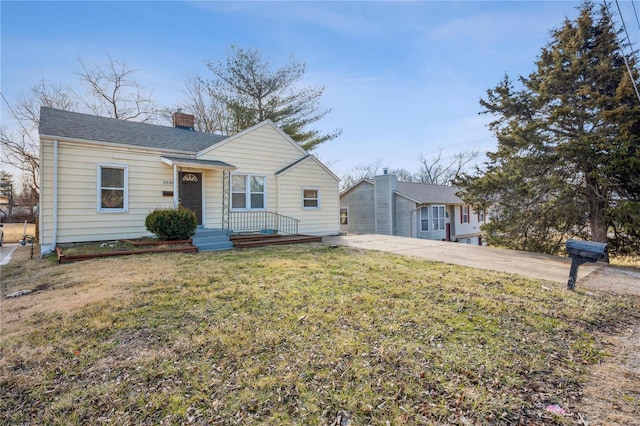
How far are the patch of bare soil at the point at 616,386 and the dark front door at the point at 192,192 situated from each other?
11.0 m

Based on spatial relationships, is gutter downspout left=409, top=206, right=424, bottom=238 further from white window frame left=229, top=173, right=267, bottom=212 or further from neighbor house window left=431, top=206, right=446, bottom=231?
white window frame left=229, top=173, right=267, bottom=212

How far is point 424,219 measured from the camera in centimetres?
2216

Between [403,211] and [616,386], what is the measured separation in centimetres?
1974

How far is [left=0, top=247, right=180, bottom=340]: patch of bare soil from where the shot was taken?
4087mm

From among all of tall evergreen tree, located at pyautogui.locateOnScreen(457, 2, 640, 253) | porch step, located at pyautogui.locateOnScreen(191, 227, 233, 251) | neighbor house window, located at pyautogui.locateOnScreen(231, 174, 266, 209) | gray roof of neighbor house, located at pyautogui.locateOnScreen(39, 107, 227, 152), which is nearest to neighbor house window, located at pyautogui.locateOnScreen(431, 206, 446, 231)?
tall evergreen tree, located at pyautogui.locateOnScreen(457, 2, 640, 253)

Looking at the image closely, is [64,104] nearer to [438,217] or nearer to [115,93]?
[115,93]

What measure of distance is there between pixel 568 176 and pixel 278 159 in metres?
11.4

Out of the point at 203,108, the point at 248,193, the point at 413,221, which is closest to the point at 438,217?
the point at 413,221

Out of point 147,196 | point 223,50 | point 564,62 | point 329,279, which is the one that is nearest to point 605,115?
point 564,62

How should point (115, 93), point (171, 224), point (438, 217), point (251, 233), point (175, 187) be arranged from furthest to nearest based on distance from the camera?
point (438, 217) → point (115, 93) → point (251, 233) → point (175, 187) → point (171, 224)

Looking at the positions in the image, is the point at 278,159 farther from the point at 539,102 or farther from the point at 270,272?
the point at 539,102

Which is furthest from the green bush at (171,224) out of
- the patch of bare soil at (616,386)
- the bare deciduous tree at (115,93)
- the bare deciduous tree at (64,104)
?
the bare deciduous tree at (115,93)

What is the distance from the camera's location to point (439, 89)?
494 inches

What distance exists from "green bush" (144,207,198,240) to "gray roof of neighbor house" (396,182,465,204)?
1623cm
